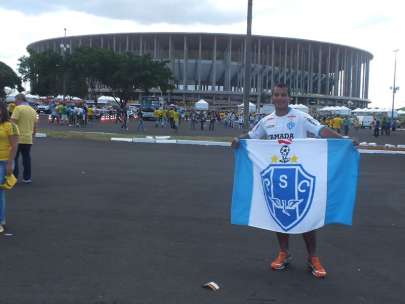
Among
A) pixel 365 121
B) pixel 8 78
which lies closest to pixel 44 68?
pixel 8 78

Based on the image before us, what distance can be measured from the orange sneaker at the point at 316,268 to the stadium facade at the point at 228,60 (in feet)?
332

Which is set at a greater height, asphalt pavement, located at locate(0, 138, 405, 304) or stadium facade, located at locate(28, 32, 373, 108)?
stadium facade, located at locate(28, 32, 373, 108)

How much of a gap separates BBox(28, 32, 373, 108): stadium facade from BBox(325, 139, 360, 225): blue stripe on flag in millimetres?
100914

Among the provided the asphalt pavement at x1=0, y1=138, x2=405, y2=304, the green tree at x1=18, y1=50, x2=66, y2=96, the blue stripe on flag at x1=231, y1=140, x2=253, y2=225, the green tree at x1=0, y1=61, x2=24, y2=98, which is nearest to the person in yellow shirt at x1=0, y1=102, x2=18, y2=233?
the asphalt pavement at x1=0, y1=138, x2=405, y2=304

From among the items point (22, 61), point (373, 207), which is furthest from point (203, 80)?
point (373, 207)

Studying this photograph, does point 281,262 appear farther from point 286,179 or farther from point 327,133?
point 327,133

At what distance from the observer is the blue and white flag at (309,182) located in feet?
16.5

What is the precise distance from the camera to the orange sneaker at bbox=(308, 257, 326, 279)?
16.2 feet

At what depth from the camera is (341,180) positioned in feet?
16.7

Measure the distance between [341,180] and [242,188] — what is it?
96cm

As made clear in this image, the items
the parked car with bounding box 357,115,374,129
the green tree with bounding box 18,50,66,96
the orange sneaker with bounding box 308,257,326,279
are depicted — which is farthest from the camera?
the parked car with bounding box 357,115,374,129

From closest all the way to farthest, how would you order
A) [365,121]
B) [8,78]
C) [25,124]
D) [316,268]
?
[316,268] → [25,124] → [365,121] → [8,78]

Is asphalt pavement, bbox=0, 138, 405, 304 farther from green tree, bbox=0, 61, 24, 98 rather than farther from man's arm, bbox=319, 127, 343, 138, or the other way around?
green tree, bbox=0, 61, 24, 98

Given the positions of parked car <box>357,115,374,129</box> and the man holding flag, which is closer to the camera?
the man holding flag
